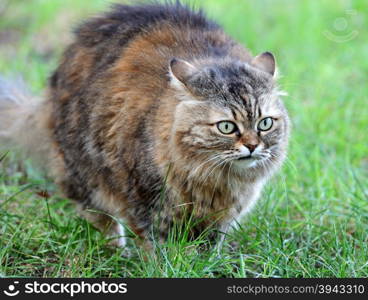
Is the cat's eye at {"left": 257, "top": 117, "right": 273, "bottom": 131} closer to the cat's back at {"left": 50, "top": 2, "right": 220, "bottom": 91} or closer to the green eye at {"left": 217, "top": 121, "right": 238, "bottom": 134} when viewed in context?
the green eye at {"left": 217, "top": 121, "right": 238, "bottom": 134}

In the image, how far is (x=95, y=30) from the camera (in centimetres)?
479

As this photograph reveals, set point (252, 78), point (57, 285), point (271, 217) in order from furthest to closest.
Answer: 1. point (271, 217)
2. point (252, 78)
3. point (57, 285)

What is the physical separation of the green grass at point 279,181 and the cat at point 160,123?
0.24 m

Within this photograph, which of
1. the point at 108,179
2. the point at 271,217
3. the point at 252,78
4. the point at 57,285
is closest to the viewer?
the point at 57,285

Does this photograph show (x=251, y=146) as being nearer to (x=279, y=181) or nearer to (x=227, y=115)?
(x=227, y=115)

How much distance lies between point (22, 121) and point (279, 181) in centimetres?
202

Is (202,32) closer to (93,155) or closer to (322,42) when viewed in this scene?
(93,155)

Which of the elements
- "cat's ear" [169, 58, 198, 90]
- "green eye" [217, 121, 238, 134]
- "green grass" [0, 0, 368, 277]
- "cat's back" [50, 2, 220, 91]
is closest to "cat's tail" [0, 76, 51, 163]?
"green grass" [0, 0, 368, 277]

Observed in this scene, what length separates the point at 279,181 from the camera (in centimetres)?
510

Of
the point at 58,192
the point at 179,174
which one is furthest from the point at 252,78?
the point at 58,192

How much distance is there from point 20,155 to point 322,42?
12.9 ft

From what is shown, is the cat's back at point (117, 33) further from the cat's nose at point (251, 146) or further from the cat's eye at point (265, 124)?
the cat's nose at point (251, 146)

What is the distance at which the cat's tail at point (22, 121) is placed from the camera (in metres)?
5.03

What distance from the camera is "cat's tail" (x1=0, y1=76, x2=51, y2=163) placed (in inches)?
198
